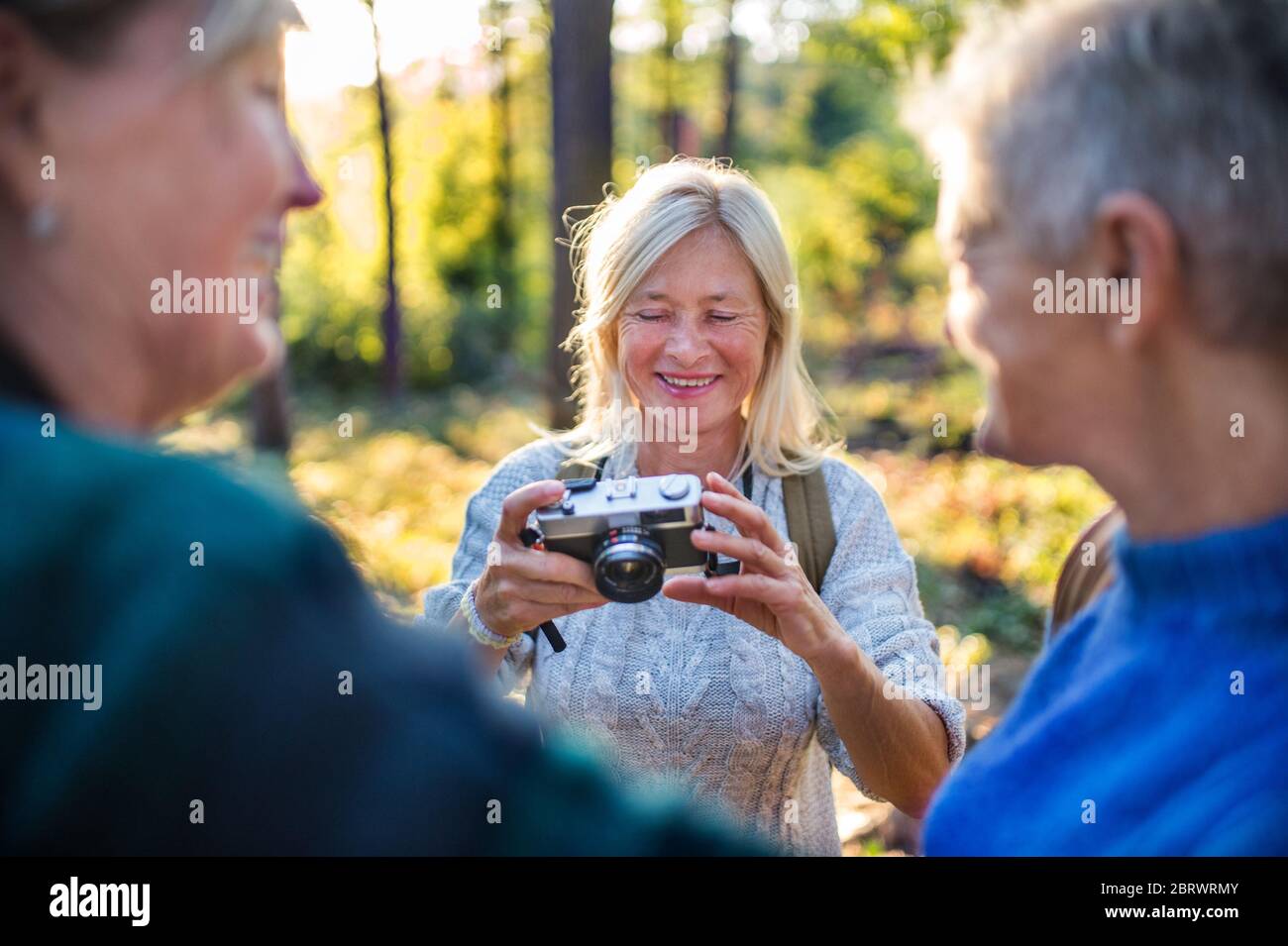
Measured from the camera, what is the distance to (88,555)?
692mm

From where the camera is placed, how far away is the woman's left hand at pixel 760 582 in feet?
6.34

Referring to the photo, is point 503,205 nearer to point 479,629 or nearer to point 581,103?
point 581,103

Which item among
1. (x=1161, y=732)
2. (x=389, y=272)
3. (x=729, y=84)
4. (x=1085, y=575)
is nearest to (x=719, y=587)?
(x=1085, y=575)

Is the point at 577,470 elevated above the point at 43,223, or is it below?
above

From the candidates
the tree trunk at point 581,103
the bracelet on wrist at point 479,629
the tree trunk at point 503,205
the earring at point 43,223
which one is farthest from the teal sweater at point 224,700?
the tree trunk at point 503,205

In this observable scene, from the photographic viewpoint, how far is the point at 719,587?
1936 mm

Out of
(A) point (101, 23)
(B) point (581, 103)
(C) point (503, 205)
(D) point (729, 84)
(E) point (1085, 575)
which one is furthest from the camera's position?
(C) point (503, 205)

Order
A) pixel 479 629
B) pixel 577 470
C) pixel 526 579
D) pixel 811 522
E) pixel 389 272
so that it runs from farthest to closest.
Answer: pixel 389 272 < pixel 577 470 < pixel 811 522 < pixel 479 629 < pixel 526 579

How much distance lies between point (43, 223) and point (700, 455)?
1.90 m

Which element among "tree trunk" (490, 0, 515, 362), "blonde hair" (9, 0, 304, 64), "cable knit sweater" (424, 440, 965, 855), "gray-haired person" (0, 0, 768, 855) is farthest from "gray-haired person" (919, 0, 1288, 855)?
"tree trunk" (490, 0, 515, 362)

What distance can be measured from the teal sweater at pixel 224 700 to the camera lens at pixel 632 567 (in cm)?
114

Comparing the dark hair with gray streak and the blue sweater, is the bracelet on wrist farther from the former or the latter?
the dark hair with gray streak
